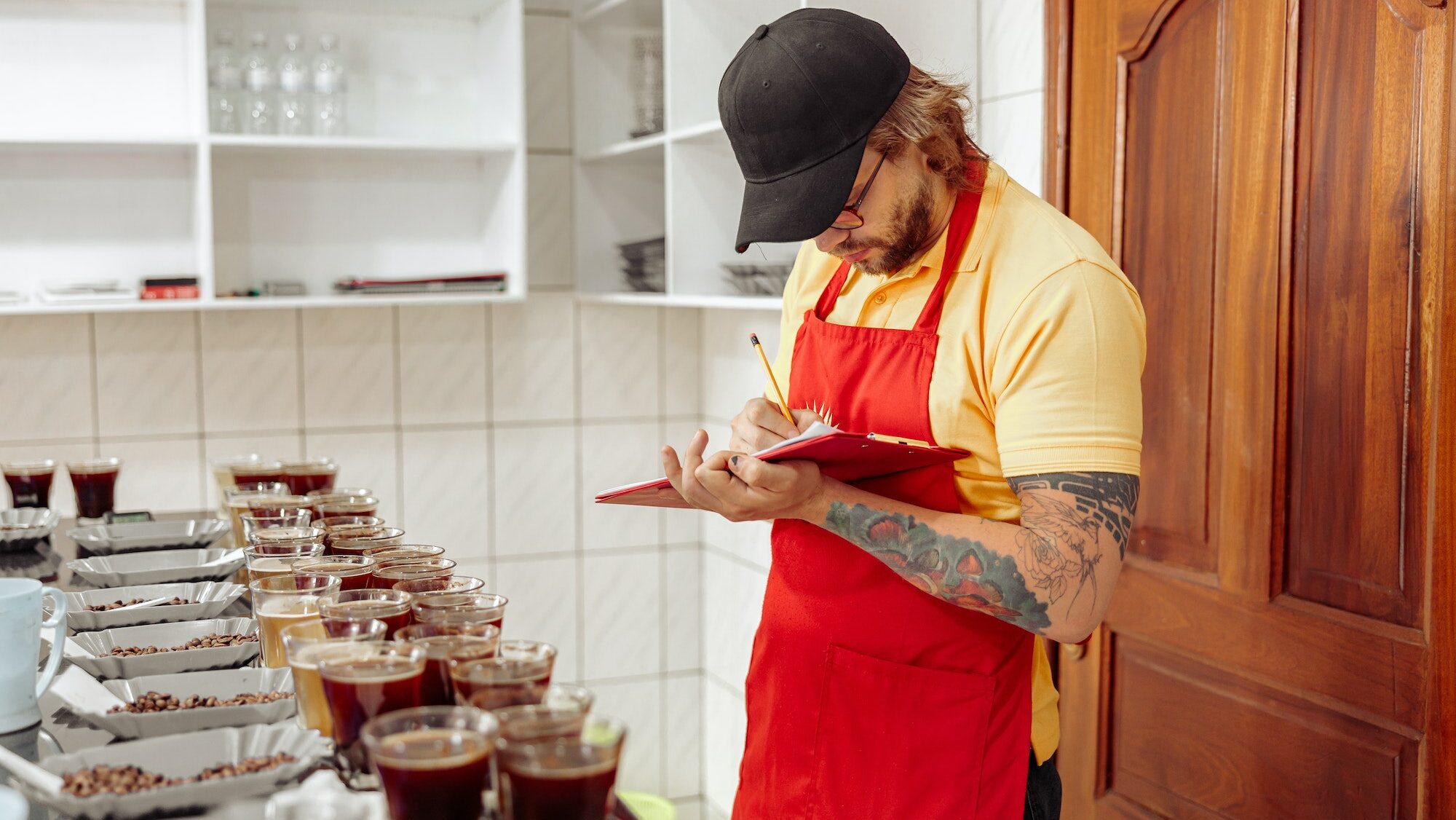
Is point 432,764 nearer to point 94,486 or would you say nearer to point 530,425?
point 94,486

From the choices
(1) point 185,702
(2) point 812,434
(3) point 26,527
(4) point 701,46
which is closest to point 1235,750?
(2) point 812,434

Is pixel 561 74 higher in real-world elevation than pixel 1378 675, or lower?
higher

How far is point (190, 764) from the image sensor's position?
982mm

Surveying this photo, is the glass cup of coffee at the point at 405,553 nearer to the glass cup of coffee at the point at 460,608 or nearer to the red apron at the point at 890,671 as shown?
the glass cup of coffee at the point at 460,608

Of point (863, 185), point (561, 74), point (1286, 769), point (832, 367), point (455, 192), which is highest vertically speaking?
point (561, 74)

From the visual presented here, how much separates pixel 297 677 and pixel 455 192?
242 centimetres

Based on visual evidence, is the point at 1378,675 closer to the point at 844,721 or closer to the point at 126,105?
the point at 844,721

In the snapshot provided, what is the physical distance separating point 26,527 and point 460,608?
51.7 inches

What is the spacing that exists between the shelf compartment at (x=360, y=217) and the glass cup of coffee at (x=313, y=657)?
1.99m

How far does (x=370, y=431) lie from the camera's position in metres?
3.31

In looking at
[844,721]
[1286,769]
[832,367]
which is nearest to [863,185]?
[832,367]

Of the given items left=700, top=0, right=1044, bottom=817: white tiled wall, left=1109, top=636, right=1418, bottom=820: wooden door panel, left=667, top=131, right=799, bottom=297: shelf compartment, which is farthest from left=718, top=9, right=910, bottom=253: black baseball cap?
left=700, top=0, right=1044, bottom=817: white tiled wall

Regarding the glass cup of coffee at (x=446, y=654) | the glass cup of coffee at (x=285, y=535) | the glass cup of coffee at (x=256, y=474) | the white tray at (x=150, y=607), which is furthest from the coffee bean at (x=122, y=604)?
the glass cup of coffee at (x=256, y=474)

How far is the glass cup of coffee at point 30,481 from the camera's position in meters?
2.36
